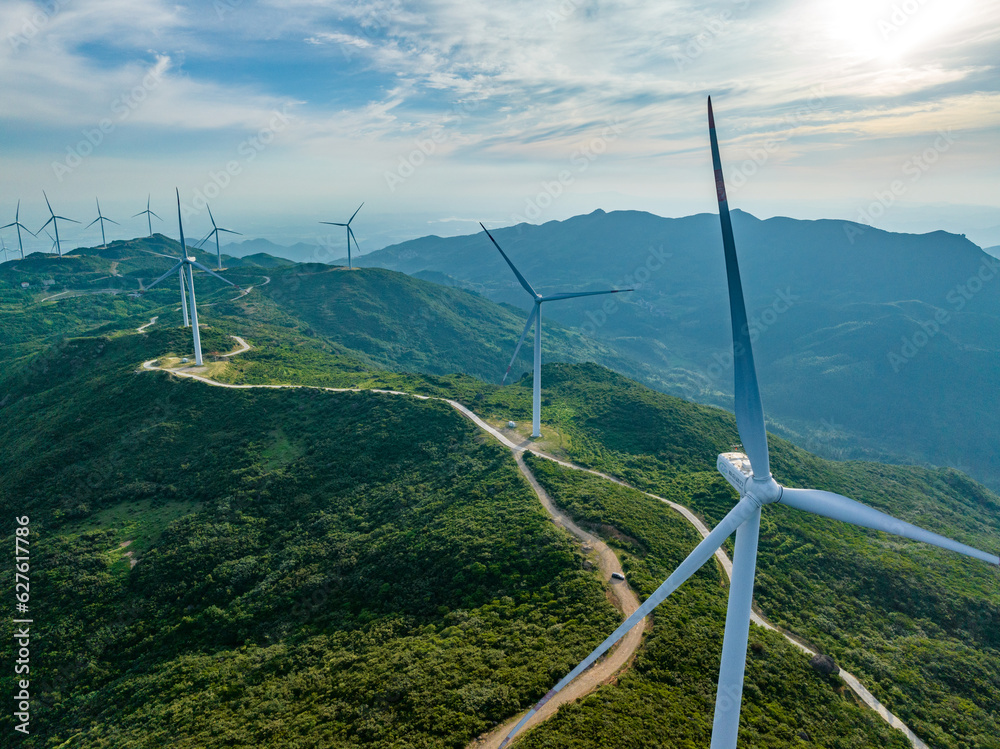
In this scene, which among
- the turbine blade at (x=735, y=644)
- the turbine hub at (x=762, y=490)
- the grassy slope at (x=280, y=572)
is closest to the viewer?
the turbine blade at (x=735, y=644)

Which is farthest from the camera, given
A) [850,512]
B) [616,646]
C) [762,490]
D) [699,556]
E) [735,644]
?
[616,646]

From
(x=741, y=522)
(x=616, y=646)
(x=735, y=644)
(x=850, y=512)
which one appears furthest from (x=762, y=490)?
(x=616, y=646)

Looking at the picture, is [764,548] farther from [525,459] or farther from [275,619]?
[275,619]

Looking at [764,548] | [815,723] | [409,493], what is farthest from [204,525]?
[764,548]

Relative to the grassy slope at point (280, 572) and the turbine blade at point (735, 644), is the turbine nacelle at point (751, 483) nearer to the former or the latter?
the turbine blade at point (735, 644)

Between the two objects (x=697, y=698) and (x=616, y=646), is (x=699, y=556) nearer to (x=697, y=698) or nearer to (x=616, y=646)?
(x=697, y=698)

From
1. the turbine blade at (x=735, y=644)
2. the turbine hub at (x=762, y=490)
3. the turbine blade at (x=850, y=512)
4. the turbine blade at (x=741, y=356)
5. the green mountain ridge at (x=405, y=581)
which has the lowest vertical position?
the green mountain ridge at (x=405, y=581)

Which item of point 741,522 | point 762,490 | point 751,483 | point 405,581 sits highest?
point 751,483

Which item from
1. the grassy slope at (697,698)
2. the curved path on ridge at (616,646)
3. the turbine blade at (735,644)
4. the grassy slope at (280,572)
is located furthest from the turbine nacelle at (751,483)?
the grassy slope at (280,572)
